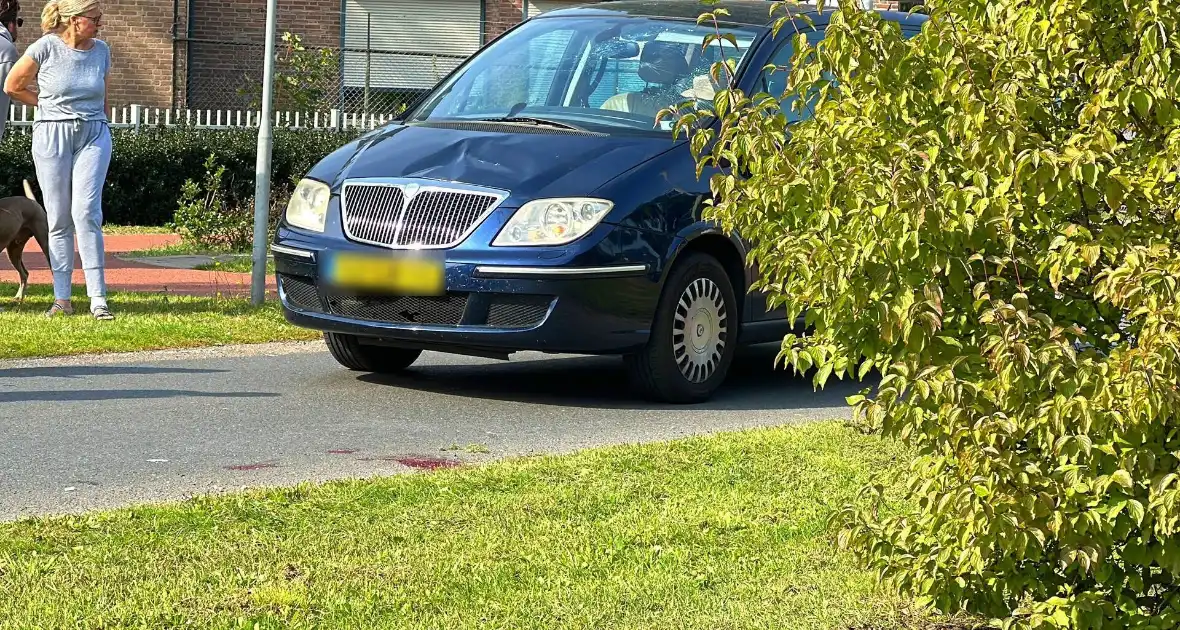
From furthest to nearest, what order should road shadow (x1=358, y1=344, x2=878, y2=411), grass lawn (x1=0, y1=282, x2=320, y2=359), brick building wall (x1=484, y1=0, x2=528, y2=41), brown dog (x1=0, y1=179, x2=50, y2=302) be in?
brick building wall (x1=484, y1=0, x2=528, y2=41) < brown dog (x1=0, y1=179, x2=50, y2=302) < grass lawn (x1=0, y1=282, x2=320, y2=359) < road shadow (x1=358, y1=344, x2=878, y2=411)

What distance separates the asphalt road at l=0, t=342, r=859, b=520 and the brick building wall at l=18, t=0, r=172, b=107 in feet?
53.4

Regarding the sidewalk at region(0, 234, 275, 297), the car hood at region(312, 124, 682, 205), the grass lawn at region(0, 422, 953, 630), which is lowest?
the sidewalk at region(0, 234, 275, 297)

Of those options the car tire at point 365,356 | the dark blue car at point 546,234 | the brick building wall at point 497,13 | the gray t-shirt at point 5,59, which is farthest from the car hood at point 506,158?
the brick building wall at point 497,13

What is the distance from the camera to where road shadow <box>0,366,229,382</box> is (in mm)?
8203

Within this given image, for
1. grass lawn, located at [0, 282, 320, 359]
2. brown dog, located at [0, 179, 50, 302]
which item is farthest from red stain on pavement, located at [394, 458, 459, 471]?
brown dog, located at [0, 179, 50, 302]

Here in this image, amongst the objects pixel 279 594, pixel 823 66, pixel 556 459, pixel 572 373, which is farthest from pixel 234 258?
pixel 823 66

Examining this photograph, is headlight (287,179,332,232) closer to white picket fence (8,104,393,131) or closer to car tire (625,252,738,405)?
car tire (625,252,738,405)

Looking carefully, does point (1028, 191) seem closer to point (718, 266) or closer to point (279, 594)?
point (279, 594)

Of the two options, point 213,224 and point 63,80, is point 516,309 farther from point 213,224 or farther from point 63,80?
point 213,224

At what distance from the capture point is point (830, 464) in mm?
6297

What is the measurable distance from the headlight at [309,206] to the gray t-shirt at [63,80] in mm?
2475

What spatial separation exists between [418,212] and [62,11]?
11.7ft

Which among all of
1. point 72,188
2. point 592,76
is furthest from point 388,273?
point 72,188

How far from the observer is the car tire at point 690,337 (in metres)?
7.82
